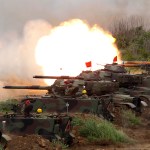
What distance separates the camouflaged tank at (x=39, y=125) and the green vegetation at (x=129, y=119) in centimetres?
572

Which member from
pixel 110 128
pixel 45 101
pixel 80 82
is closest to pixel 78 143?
pixel 110 128

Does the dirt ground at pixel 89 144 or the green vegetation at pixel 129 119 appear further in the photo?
the green vegetation at pixel 129 119

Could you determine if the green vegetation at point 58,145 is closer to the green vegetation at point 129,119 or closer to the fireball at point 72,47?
the green vegetation at point 129,119

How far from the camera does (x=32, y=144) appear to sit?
12727 millimetres

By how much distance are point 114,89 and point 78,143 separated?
7933 millimetres

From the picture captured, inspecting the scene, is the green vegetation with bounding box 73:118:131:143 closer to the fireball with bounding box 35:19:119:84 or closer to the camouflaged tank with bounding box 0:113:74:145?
the camouflaged tank with bounding box 0:113:74:145

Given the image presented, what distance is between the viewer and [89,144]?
50.4 ft

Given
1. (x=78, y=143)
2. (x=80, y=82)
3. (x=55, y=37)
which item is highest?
(x=55, y=37)

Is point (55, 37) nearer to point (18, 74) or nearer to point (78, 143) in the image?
point (18, 74)

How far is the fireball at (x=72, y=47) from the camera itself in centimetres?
2889

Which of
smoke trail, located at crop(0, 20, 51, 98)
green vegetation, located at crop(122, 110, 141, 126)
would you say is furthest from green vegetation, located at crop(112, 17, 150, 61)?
green vegetation, located at crop(122, 110, 141, 126)

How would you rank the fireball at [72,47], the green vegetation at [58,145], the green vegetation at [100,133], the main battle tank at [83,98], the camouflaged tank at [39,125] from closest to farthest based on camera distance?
the green vegetation at [58,145]
the camouflaged tank at [39,125]
the green vegetation at [100,133]
the main battle tank at [83,98]
the fireball at [72,47]

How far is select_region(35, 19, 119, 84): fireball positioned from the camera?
1137 inches

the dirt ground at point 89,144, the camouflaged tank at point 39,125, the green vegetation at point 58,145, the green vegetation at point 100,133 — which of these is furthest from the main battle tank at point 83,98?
the green vegetation at point 58,145
